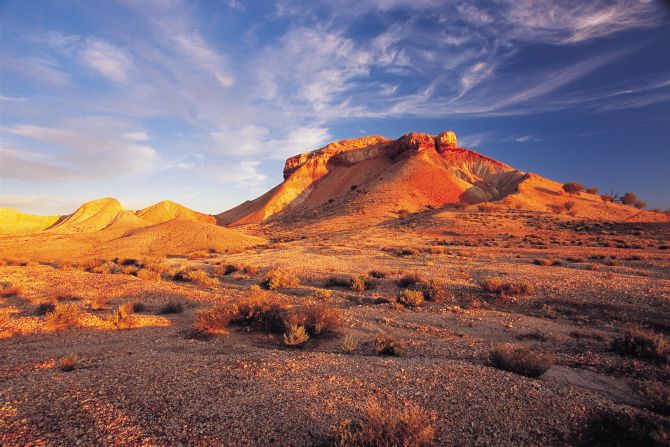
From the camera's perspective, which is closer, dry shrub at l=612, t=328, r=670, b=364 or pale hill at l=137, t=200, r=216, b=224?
dry shrub at l=612, t=328, r=670, b=364

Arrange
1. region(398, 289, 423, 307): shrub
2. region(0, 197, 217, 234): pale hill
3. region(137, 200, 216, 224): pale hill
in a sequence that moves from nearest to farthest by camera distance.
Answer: region(398, 289, 423, 307): shrub
region(0, 197, 217, 234): pale hill
region(137, 200, 216, 224): pale hill

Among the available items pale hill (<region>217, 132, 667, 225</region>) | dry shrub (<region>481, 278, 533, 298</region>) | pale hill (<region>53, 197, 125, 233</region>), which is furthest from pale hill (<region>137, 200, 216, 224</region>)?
dry shrub (<region>481, 278, 533, 298</region>)

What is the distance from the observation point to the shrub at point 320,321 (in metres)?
7.29

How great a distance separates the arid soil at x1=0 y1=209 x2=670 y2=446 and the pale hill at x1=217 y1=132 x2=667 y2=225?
129ft

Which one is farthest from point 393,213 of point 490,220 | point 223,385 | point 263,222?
point 223,385

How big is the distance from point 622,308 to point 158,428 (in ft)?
37.4

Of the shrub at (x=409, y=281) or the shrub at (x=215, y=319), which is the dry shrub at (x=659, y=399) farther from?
the shrub at (x=409, y=281)

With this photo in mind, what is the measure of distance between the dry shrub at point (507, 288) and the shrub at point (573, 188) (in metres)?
64.2

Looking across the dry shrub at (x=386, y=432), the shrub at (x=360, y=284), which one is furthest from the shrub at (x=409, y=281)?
the dry shrub at (x=386, y=432)

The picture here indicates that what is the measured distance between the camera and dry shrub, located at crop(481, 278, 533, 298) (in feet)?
35.1

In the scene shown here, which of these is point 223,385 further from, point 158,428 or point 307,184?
point 307,184

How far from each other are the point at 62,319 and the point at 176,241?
27083 millimetres

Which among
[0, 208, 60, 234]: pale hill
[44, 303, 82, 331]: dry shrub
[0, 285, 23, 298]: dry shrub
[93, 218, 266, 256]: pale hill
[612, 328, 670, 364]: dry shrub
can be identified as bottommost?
[612, 328, 670, 364]: dry shrub

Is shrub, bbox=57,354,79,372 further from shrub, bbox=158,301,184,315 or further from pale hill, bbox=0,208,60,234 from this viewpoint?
pale hill, bbox=0,208,60,234
